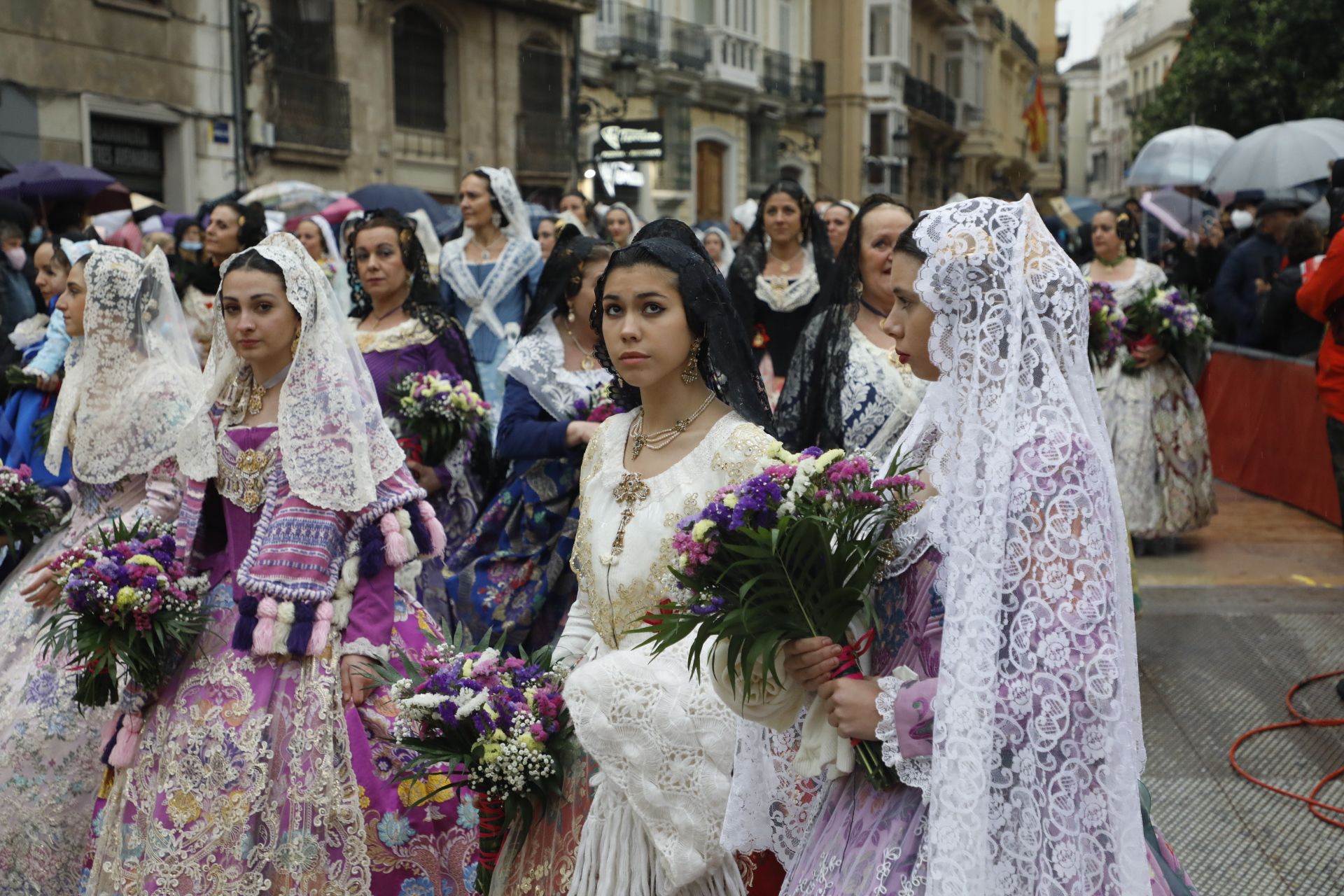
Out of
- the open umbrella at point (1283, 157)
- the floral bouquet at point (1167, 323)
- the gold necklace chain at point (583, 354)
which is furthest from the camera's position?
the open umbrella at point (1283, 157)

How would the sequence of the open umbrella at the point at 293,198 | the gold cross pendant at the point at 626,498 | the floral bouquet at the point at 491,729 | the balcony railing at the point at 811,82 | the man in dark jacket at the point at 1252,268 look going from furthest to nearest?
the balcony railing at the point at 811,82, the open umbrella at the point at 293,198, the man in dark jacket at the point at 1252,268, the gold cross pendant at the point at 626,498, the floral bouquet at the point at 491,729

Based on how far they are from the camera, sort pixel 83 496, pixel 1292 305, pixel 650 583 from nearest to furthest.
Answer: pixel 650 583, pixel 83 496, pixel 1292 305

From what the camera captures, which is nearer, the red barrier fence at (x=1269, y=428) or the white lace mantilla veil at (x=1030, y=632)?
the white lace mantilla veil at (x=1030, y=632)

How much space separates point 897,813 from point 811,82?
125 ft

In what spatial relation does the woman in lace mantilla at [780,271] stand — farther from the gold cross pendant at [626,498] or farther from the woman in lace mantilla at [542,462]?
the gold cross pendant at [626,498]

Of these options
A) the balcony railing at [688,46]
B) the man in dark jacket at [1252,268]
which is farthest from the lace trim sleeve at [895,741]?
the balcony railing at [688,46]

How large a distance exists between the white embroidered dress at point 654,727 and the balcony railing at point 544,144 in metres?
22.5

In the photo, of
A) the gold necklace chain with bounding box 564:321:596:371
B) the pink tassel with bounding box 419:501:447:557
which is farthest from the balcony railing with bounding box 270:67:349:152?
the pink tassel with bounding box 419:501:447:557

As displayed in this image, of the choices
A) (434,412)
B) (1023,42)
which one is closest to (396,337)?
(434,412)

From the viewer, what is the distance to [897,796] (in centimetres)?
259

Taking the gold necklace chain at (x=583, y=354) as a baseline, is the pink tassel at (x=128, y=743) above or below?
below

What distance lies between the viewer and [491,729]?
3.19 meters

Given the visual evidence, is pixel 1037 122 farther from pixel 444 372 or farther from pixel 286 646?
pixel 286 646

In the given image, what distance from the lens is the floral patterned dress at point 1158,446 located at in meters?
9.31
